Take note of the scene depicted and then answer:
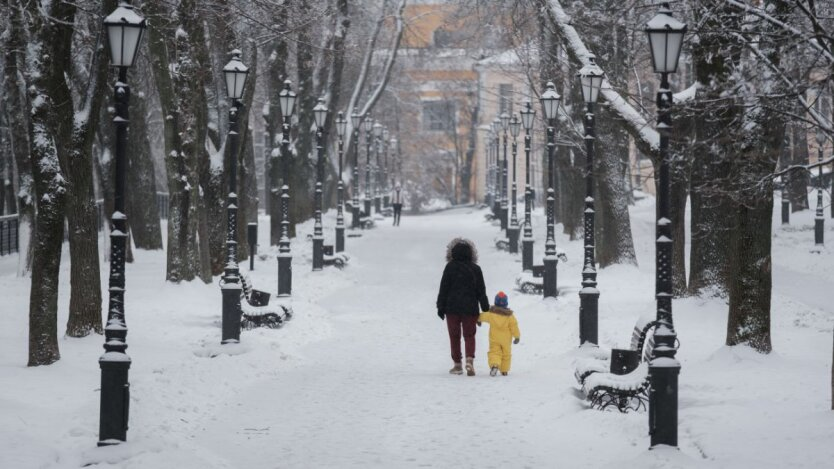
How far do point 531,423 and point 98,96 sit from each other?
23.4 feet

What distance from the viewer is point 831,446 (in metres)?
8.88

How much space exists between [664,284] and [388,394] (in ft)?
14.2

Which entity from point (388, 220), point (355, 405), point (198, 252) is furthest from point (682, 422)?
point (388, 220)

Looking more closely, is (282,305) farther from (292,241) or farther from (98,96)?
(292,241)

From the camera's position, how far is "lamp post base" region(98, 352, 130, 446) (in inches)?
369

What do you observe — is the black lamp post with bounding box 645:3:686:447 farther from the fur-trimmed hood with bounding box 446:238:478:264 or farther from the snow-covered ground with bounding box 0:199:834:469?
the fur-trimmed hood with bounding box 446:238:478:264

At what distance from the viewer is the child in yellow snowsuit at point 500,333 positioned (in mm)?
13992

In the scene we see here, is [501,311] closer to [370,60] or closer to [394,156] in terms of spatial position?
[370,60]

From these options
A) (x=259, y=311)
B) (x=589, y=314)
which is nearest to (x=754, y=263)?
A: (x=589, y=314)

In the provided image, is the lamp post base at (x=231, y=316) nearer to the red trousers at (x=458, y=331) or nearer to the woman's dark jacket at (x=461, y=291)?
the woman's dark jacket at (x=461, y=291)

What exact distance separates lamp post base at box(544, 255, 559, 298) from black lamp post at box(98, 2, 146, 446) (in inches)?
497

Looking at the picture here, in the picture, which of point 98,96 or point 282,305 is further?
point 282,305

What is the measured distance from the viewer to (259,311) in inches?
706

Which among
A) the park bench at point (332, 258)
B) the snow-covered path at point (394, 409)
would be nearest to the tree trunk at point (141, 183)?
the park bench at point (332, 258)
